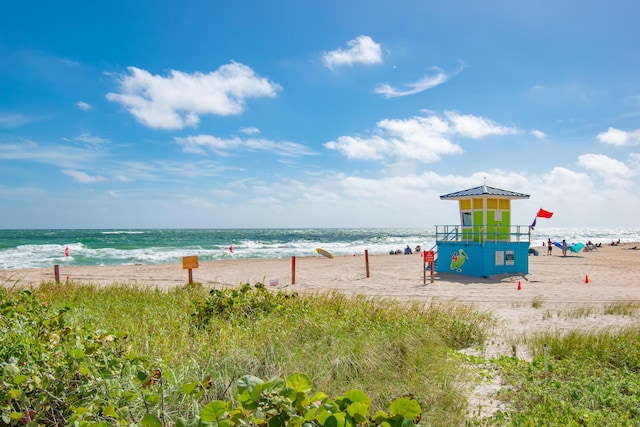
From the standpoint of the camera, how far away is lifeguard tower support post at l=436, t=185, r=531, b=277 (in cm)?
1950

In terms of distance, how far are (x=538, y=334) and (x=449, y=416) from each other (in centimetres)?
483

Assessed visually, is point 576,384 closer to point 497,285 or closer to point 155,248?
point 497,285

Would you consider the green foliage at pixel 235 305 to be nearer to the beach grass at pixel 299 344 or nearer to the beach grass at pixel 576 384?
the beach grass at pixel 299 344

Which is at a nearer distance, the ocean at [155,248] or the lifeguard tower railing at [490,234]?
the lifeguard tower railing at [490,234]

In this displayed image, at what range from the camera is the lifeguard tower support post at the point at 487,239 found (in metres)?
19.5

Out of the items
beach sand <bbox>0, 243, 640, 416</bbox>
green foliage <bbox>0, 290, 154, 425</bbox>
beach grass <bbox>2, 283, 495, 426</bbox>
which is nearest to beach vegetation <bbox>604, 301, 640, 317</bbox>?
beach sand <bbox>0, 243, 640, 416</bbox>

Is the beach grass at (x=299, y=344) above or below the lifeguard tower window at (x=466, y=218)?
below

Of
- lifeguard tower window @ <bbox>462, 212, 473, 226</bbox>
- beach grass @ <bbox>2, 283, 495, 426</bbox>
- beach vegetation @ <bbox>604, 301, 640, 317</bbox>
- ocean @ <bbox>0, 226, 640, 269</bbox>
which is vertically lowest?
ocean @ <bbox>0, 226, 640, 269</bbox>

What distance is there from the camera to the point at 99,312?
7141 millimetres

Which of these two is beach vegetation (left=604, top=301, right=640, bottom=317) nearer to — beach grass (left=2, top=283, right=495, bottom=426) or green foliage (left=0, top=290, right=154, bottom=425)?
beach grass (left=2, top=283, right=495, bottom=426)

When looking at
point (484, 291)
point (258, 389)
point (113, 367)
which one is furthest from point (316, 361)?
point (484, 291)

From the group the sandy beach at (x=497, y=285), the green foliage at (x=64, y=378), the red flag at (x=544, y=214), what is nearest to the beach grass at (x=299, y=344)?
the green foliage at (x=64, y=378)

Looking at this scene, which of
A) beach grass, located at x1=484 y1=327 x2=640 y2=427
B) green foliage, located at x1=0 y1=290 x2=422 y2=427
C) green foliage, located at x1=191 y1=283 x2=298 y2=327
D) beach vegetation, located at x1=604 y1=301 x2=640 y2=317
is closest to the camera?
green foliage, located at x1=0 y1=290 x2=422 y2=427

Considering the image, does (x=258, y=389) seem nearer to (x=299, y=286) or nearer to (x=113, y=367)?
(x=113, y=367)
